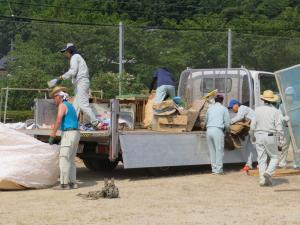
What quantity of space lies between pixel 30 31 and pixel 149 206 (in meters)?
27.5

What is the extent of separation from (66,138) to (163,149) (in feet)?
6.78

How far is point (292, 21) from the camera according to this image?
163ft

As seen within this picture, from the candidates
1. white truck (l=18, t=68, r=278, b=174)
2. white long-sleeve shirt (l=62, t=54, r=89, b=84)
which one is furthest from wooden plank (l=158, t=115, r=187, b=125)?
white long-sleeve shirt (l=62, t=54, r=89, b=84)

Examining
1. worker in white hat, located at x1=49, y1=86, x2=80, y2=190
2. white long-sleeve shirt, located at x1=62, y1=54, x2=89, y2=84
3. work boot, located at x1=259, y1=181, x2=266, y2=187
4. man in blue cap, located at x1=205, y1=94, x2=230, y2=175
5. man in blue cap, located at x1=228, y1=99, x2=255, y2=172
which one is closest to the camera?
worker in white hat, located at x1=49, y1=86, x2=80, y2=190

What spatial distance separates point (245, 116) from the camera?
1335 centimetres

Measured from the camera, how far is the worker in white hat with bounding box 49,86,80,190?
1080 cm

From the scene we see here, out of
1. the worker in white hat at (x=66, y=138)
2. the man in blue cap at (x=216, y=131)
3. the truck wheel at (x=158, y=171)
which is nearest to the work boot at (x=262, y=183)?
the man in blue cap at (x=216, y=131)

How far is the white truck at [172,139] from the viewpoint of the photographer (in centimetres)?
1164

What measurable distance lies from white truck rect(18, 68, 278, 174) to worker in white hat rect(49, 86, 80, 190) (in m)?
0.73

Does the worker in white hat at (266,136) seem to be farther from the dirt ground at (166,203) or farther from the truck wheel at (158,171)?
the truck wheel at (158,171)

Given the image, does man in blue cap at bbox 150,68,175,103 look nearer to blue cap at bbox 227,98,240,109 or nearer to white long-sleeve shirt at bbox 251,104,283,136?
blue cap at bbox 227,98,240,109

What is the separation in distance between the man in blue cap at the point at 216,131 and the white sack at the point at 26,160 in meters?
3.12

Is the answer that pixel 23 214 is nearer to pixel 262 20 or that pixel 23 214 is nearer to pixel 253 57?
pixel 253 57

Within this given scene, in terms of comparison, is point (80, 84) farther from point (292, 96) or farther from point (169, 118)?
point (292, 96)
